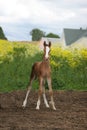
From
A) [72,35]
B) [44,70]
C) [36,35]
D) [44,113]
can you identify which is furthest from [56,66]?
[36,35]

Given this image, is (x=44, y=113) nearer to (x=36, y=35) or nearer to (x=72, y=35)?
(x=72, y=35)

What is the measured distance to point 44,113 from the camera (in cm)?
1274

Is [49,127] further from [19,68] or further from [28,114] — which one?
[19,68]

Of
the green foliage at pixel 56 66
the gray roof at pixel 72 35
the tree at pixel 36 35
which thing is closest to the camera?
the green foliage at pixel 56 66

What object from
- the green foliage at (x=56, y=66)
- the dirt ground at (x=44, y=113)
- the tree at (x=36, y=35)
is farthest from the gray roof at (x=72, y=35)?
the dirt ground at (x=44, y=113)

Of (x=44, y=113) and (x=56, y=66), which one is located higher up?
(x=56, y=66)

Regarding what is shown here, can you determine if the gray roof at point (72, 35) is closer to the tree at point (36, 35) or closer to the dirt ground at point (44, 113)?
the tree at point (36, 35)

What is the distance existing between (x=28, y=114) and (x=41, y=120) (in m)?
1.17

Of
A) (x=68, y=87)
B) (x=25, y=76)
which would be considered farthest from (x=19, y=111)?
(x=25, y=76)

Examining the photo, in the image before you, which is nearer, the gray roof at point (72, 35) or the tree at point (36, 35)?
the gray roof at point (72, 35)

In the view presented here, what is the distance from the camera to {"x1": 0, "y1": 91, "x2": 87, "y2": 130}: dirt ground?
10634 millimetres

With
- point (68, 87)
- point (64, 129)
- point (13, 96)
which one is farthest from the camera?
point (68, 87)

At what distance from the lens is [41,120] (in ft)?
37.4

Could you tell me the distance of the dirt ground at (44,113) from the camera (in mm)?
10634
